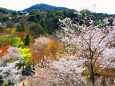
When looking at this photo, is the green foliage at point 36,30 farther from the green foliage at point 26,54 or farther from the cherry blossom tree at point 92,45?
the cherry blossom tree at point 92,45

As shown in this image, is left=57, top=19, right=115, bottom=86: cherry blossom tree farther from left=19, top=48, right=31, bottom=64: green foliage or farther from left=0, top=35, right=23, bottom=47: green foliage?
left=0, top=35, right=23, bottom=47: green foliage

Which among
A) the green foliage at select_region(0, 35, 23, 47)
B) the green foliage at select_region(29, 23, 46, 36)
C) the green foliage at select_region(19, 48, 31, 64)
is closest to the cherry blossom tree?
the green foliage at select_region(19, 48, 31, 64)

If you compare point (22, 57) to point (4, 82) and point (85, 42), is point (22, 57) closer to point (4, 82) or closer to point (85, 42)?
point (4, 82)

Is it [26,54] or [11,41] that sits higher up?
[11,41]

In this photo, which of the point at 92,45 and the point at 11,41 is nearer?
the point at 92,45

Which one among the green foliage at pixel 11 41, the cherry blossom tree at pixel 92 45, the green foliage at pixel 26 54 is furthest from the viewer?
the green foliage at pixel 11 41

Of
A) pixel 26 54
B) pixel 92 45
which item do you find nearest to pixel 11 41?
pixel 26 54

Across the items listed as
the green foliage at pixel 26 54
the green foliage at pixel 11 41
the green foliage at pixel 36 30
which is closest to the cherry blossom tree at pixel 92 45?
the green foliage at pixel 26 54

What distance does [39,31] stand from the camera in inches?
2345

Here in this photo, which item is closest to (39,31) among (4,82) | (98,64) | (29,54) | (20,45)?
(20,45)

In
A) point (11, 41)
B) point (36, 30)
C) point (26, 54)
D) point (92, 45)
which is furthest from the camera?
point (36, 30)

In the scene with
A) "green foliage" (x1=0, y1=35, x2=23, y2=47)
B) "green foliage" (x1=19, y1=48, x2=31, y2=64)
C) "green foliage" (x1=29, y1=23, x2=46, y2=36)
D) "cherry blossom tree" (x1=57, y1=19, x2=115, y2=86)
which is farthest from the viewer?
"green foliage" (x1=29, y1=23, x2=46, y2=36)

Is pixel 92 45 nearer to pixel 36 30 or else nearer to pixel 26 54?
pixel 26 54

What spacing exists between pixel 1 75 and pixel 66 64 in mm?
17648
